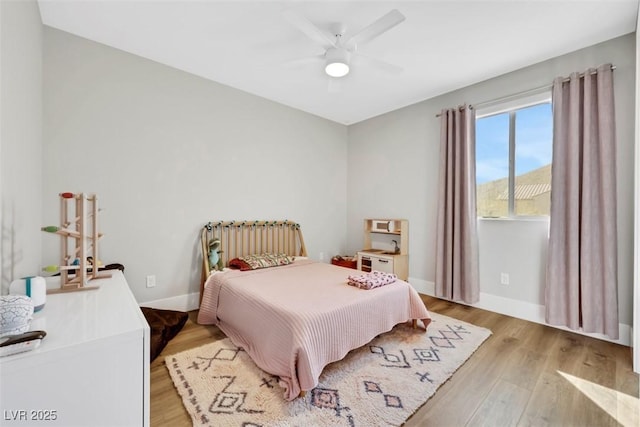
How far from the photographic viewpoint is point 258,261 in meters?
3.11

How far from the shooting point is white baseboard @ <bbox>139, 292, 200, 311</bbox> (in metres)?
2.82

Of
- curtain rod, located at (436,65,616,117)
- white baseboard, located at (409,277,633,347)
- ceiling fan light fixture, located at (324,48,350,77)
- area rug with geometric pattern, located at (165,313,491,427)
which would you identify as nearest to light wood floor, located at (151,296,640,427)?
area rug with geometric pattern, located at (165,313,491,427)

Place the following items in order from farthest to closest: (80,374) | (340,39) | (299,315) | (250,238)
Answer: (250,238) → (340,39) → (299,315) → (80,374)

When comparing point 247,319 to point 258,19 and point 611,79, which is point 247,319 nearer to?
point 258,19

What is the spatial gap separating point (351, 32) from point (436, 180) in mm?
2057

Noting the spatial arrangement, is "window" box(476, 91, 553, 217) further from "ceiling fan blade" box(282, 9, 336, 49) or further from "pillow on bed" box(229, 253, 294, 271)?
"pillow on bed" box(229, 253, 294, 271)

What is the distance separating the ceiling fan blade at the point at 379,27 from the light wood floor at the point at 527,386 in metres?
2.36

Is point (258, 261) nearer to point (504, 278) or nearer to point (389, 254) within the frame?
point (389, 254)

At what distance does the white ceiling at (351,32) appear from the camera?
6.60 feet

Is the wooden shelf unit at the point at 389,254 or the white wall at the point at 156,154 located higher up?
the white wall at the point at 156,154

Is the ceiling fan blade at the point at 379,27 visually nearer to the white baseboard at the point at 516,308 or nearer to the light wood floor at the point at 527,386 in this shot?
the light wood floor at the point at 527,386

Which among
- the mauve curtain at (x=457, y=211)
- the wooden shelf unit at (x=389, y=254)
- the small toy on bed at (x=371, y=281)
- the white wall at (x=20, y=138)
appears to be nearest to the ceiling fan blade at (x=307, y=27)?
the white wall at (x=20, y=138)

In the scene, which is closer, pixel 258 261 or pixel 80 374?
pixel 80 374

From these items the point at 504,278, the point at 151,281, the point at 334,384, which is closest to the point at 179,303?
the point at 151,281
